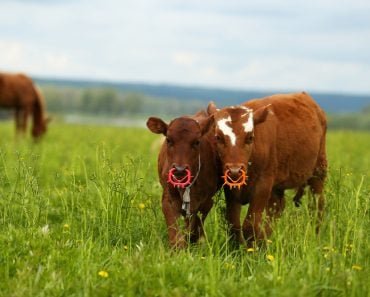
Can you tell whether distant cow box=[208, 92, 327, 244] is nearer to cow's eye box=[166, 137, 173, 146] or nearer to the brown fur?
cow's eye box=[166, 137, 173, 146]

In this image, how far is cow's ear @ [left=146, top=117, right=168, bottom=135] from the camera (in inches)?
297

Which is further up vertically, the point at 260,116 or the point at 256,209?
the point at 260,116

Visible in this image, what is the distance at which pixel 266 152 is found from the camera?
26.6 ft

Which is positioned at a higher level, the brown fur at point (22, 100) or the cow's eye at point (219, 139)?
the cow's eye at point (219, 139)

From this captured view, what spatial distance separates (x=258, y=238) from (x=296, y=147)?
156 centimetres

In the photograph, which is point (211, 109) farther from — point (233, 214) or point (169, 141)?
point (233, 214)

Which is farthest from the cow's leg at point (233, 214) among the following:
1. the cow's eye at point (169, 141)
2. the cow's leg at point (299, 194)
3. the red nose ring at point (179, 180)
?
the cow's leg at point (299, 194)

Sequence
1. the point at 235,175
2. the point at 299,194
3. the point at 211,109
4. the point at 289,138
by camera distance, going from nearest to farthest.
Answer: the point at 235,175 < the point at 211,109 < the point at 289,138 < the point at 299,194

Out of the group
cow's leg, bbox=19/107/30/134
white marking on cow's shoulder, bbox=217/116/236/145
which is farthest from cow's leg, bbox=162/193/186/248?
cow's leg, bbox=19/107/30/134

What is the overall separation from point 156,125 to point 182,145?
438 mm

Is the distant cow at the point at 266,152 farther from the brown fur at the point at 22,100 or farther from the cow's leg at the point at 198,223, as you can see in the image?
the brown fur at the point at 22,100

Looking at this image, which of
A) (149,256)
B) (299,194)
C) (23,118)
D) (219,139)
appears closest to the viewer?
(149,256)

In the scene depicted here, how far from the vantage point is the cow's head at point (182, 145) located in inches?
285

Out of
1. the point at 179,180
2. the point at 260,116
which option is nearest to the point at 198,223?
the point at 179,180
